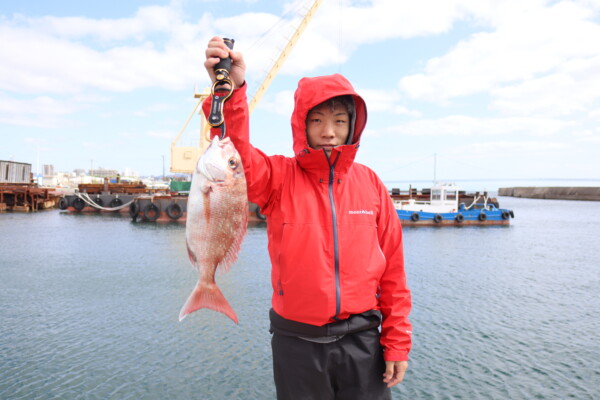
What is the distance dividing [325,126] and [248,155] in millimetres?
489

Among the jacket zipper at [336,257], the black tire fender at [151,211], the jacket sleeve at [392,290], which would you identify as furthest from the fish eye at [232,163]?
the black tire fender at [151,211]

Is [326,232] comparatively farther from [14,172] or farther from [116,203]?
[14,172]

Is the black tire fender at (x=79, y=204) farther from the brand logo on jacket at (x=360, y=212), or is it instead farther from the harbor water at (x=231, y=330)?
the brand logo on jacket at (x=360, y=212)

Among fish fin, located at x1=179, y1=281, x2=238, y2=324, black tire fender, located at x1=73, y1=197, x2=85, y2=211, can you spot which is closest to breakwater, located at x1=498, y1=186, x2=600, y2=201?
black tire fender, located at x1=73, y1=197, x2=85, y2=211

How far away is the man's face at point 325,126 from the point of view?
6.95ft

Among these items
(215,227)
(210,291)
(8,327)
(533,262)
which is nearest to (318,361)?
(210,291)

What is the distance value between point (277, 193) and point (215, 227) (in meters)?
0.37

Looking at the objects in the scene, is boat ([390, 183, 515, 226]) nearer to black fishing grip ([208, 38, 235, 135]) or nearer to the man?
the man

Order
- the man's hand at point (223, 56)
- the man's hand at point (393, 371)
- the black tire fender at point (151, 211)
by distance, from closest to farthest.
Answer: the man's hand at point (223, 56), the man's hand at point (393, 371), the black tire fender at point (151, 211)

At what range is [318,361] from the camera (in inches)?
78.0

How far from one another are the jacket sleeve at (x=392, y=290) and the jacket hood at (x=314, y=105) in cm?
40

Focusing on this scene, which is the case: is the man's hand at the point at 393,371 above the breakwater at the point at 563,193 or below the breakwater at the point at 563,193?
below

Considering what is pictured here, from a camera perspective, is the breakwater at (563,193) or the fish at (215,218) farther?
the breakwater at (563,193)

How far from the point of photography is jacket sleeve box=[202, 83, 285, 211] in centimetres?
178
